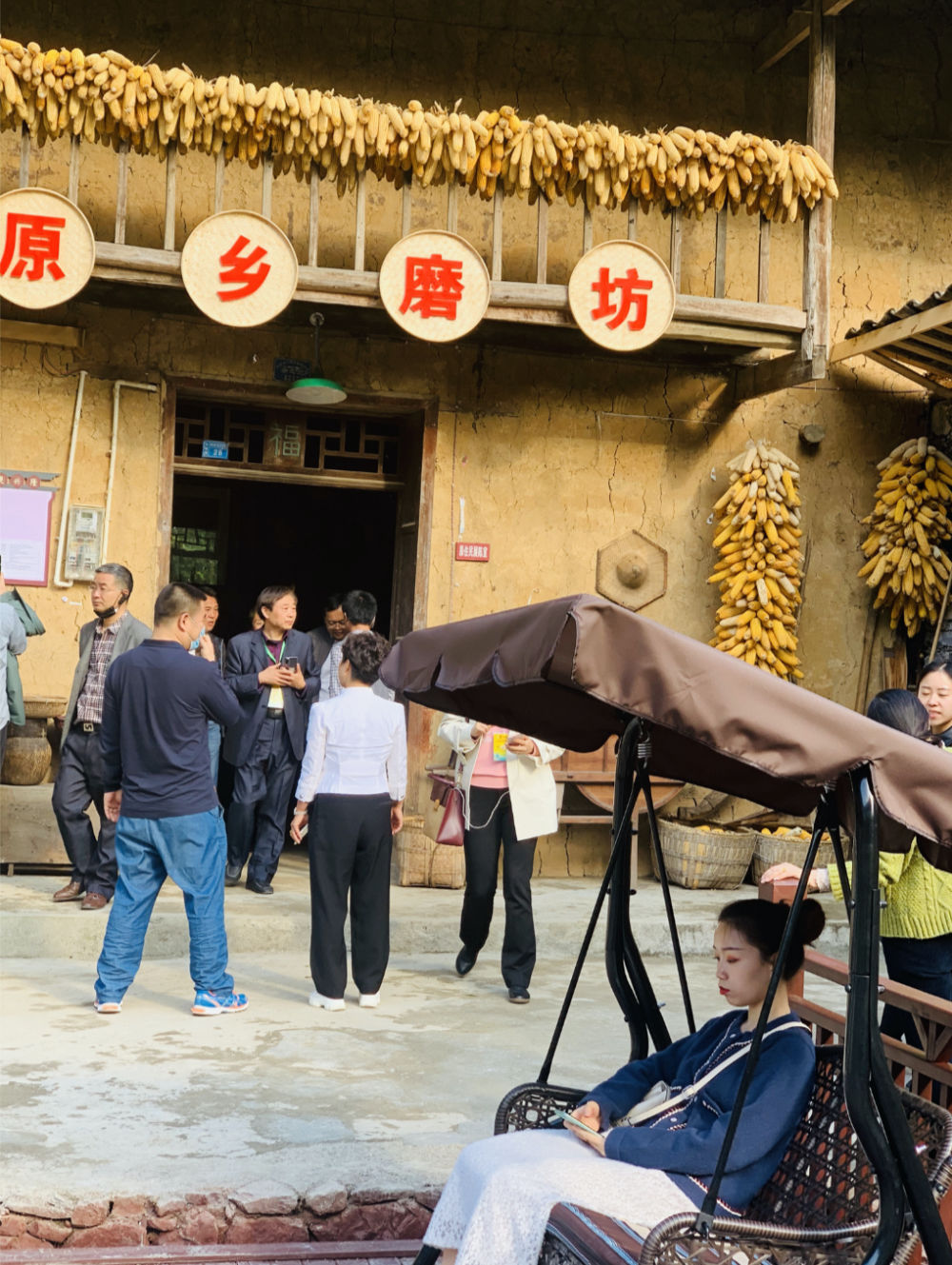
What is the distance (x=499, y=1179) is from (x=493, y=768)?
4084 millimetres

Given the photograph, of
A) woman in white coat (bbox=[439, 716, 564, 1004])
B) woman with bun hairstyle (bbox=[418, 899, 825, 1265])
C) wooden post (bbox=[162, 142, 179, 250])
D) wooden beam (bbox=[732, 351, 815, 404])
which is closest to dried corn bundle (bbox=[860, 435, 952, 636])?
wooden beam (bbox=[732, 351, 815, 404])

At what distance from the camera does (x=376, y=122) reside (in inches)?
335

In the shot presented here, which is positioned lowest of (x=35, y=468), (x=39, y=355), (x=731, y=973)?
(x=731, y=973)

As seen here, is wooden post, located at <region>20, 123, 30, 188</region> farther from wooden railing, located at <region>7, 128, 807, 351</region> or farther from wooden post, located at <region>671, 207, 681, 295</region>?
wooden post, located at <region>671, 207, 681, 295</region>

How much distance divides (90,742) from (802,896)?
583 centimetres

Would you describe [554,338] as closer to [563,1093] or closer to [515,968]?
[515,968]

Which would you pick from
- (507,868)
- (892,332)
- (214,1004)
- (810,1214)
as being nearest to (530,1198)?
(810,1214)

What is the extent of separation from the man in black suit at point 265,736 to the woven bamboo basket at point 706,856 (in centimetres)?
271

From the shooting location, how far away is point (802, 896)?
3041mm

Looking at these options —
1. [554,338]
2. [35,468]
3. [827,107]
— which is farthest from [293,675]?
[827,107]

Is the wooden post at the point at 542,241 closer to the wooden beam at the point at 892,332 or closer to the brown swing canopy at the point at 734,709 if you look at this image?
the wooden beam at the point at 892,332

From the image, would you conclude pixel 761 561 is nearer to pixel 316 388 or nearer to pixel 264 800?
pixel 316 388

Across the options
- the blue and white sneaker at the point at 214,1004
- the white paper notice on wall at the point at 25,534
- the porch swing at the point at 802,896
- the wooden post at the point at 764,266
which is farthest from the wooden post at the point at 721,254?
the porch swing at the point at 802,896

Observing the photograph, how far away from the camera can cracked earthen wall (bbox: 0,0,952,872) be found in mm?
9641
